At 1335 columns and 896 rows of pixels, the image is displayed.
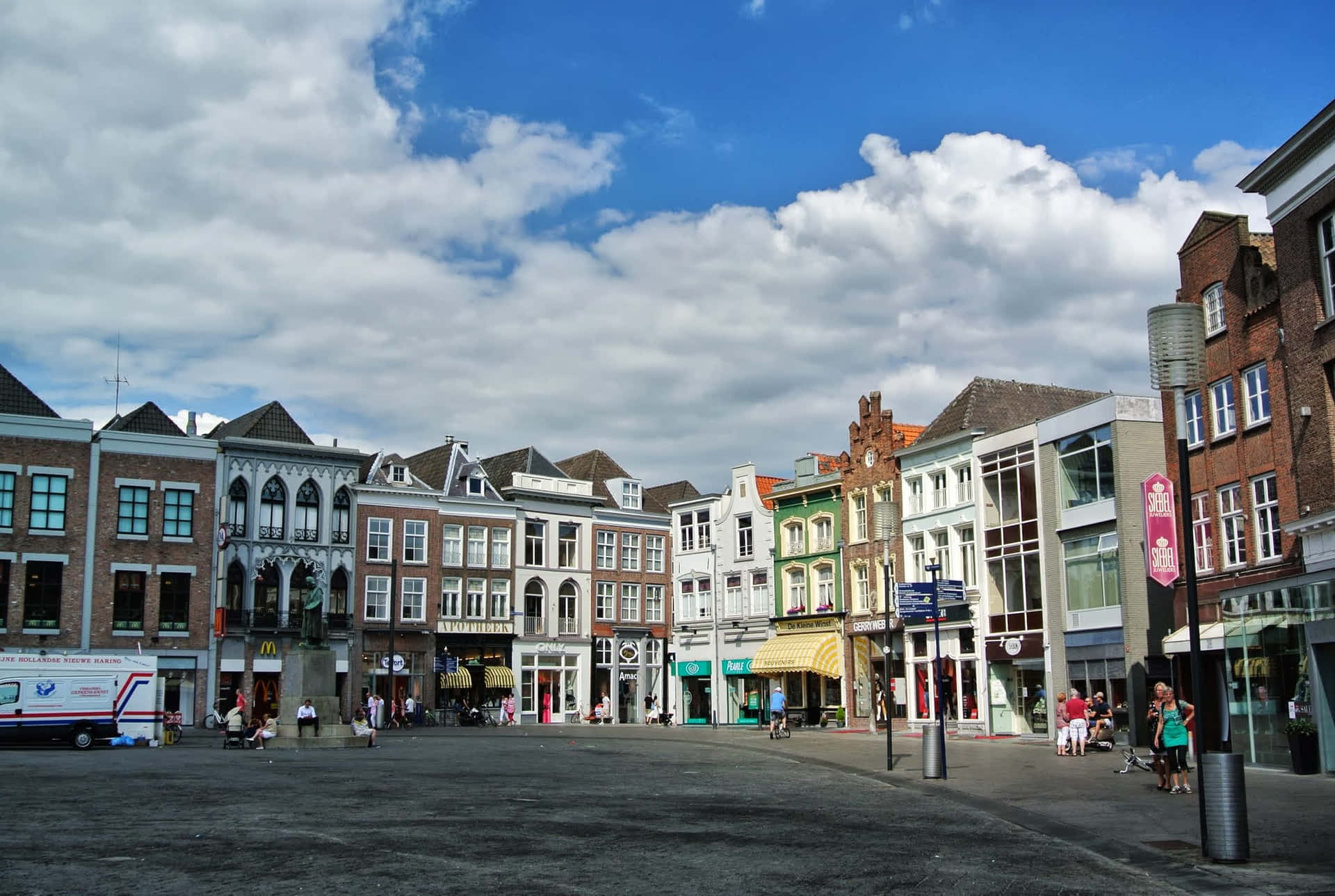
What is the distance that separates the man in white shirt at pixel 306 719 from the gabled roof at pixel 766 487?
104ft

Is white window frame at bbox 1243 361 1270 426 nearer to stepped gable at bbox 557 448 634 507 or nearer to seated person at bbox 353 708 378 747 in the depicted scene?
seated person at bbox 353 708 378 747

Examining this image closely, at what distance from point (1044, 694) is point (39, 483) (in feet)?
142

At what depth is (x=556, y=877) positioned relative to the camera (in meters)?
11.8

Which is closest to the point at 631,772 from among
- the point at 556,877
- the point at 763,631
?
the point at 556,877

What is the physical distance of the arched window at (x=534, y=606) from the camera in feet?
241

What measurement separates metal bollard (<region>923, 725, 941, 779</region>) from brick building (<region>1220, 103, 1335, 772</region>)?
288 inches

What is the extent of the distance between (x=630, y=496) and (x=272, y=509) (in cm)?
2386

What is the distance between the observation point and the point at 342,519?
6694 cm

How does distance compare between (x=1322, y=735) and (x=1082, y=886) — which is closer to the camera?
(x=1082, y=886)

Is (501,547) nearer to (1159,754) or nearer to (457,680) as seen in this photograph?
(457,680)

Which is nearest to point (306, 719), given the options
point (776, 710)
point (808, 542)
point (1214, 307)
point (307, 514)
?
point (776, 710)

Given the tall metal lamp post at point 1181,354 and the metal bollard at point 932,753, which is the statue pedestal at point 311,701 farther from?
the tall metal lamp post at point 1181,354

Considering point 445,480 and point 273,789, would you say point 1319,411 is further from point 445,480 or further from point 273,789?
point 445,480

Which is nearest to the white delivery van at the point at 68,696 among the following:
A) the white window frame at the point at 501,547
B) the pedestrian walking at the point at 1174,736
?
the pedestrian walking at the point at 1174,736
